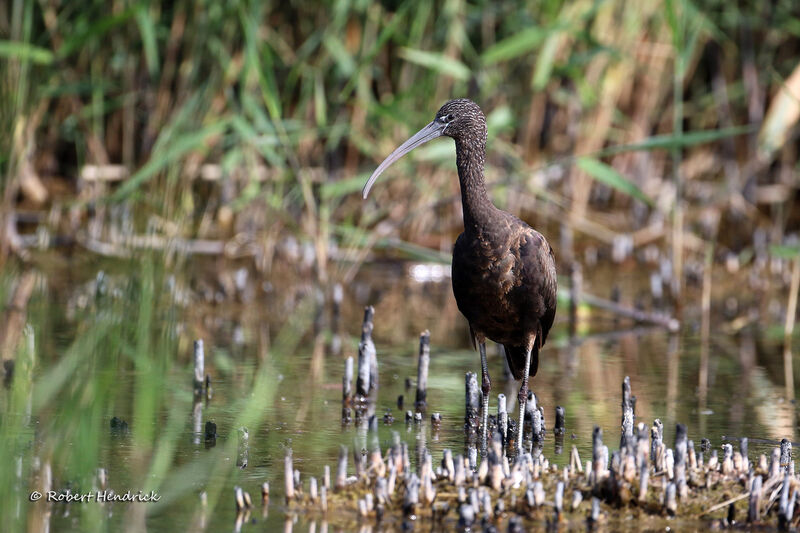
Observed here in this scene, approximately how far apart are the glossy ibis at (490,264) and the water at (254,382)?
0.48 metres

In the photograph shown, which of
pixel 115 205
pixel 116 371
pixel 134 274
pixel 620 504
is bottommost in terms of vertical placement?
pixel 620 504

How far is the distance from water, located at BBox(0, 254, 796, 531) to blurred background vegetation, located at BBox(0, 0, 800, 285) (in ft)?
1.40

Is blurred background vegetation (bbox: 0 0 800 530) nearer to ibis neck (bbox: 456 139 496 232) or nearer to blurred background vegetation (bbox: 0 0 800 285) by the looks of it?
blurred background vegetation (bbox: 0 0 800 285)

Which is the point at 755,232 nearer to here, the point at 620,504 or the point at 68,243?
the point at 68,243

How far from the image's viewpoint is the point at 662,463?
454 cm

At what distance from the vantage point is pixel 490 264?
5.53m

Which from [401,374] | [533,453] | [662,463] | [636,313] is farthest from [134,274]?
[662,463]

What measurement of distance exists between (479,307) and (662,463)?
4.49 feet

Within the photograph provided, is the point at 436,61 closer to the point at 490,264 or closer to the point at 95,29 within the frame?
the point at 95,29

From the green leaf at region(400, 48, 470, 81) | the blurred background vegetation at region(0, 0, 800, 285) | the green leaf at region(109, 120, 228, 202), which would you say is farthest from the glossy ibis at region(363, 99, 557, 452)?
the green leaf at region(400, 48, 470, 81)

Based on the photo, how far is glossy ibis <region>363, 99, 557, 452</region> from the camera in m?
5.54

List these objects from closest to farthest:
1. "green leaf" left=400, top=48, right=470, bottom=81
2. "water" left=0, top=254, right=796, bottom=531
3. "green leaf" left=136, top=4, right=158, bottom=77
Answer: "water" left=0, top=254, right=796, bottom=531, "green leaf" left=400, top=48, right=470, bottom=81, "green leaf" left=136, top=4, right=158, bottom=77

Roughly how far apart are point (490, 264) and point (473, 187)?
37 centimetres

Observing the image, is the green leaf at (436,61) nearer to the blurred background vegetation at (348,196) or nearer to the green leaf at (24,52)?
the blurred background vegetation at (348,196)
